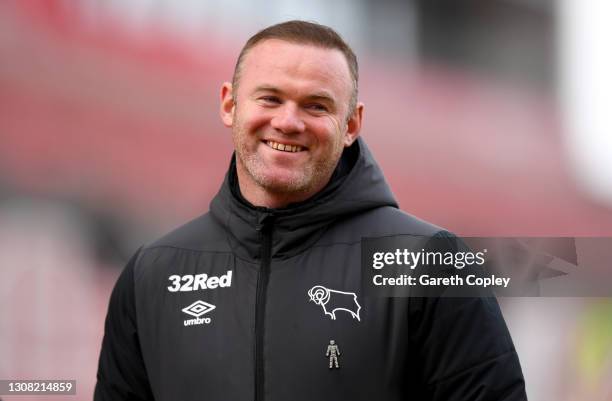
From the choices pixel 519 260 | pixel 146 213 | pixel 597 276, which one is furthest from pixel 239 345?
pixel 146 213

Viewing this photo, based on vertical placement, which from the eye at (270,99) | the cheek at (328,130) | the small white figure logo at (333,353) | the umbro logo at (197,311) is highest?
the eye at (270,99)

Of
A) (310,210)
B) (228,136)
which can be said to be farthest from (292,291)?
(228,136)

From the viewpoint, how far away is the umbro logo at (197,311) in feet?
5.90

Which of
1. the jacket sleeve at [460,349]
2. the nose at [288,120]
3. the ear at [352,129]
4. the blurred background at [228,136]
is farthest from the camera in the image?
the blurred background at [228,136]

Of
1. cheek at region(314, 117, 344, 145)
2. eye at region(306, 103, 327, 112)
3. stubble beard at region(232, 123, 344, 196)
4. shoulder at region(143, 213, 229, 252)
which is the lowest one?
shoulder at region(143, 213, 229, 252)

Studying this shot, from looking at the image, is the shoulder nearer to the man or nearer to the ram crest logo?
the man

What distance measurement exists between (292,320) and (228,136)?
2.62 meters

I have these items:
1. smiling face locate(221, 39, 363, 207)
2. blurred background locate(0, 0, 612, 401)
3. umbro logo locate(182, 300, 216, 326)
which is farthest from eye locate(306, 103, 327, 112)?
blurred background locate(0, 0, 612, 401)

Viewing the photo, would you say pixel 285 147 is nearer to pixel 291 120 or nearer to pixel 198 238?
pixel 291 120

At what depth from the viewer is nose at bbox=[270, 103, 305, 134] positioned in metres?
1.74

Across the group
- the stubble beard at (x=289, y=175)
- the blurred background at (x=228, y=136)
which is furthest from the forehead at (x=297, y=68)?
the blurred background at (x=228, y=136)

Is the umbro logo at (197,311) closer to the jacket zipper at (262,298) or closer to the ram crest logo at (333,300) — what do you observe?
the jacket zipper at (262,298)

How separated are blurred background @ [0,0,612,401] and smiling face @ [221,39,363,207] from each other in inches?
76.3

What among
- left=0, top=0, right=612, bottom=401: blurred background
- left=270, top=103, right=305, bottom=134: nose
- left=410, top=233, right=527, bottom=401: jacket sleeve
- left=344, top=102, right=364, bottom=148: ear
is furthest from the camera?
left=0, top=0, right=612, bottom=401: blurred background
